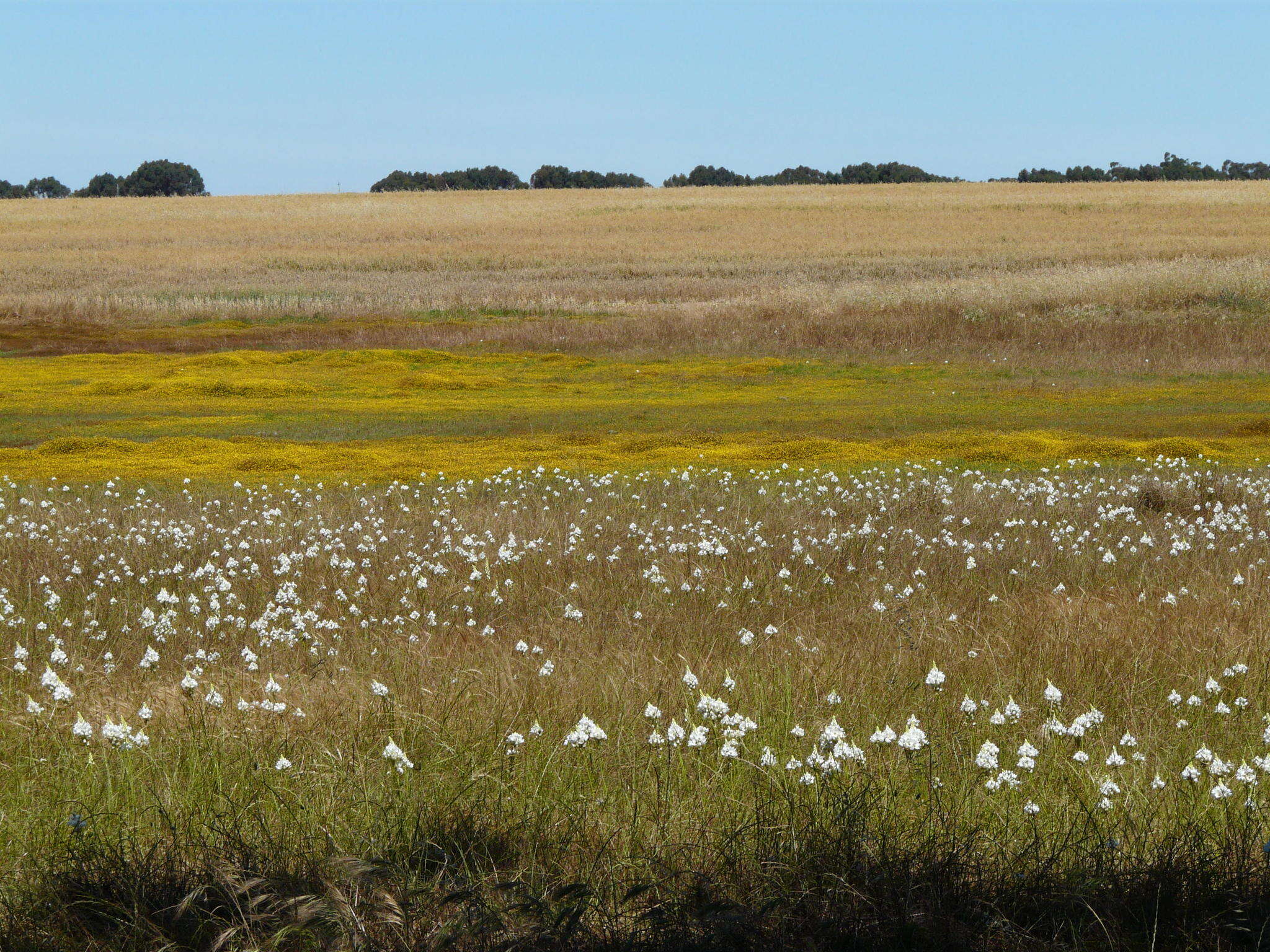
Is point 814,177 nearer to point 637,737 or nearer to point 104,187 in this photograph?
point 104,187

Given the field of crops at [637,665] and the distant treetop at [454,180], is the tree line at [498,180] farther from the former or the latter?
the field of crops at [637,665]

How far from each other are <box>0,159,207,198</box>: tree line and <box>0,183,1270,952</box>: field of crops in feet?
436

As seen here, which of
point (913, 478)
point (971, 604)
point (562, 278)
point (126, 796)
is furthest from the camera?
point (562, 278)

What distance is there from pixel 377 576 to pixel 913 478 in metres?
7.35

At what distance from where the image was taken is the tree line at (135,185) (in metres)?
146

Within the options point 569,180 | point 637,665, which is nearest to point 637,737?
point 637,665

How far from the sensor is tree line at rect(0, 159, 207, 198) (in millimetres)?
145875

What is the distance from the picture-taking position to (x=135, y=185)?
480 feet

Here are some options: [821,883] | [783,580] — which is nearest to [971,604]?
[783,580]

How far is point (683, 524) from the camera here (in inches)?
450

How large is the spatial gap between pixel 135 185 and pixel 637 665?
517ft

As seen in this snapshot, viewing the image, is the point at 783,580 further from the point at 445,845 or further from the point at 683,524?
the point at 445,845

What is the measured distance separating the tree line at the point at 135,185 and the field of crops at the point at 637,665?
132892 millimetres

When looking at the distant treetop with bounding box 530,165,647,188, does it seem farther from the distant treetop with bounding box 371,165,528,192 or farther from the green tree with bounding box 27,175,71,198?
the green tree with bounding box 27,175,71,198
